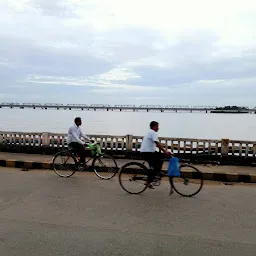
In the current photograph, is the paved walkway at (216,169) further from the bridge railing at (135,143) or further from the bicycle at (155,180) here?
the bicycle at (155,180)

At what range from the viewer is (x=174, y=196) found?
6820 millimetres

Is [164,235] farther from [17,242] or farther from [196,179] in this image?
[196,179]

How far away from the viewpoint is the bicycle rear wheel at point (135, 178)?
707cm

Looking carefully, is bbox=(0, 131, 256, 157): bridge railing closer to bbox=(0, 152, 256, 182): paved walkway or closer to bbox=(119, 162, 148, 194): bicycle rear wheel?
bbox=(0, 152, 256, 182): paved walkway

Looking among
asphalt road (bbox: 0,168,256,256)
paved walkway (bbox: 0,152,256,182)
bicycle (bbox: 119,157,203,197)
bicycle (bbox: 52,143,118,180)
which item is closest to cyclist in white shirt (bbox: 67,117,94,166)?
bicycle (bbox: 52,143,118,180)

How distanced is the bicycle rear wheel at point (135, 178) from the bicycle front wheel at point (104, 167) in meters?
1.42

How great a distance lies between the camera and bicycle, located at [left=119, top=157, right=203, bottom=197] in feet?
22.6

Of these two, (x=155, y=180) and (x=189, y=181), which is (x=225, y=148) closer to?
(x=189, y=181)

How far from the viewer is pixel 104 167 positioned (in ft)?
28.2

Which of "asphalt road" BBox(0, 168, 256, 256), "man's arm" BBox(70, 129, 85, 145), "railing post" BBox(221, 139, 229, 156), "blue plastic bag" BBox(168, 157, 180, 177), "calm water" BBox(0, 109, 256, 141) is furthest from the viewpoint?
A: "calm water" BBox(0, 109, 256, 141)

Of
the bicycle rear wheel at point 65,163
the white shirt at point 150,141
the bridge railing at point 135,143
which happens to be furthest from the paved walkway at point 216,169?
the white shirt at point 150,141

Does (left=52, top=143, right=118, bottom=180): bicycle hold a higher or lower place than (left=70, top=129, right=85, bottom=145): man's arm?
lower

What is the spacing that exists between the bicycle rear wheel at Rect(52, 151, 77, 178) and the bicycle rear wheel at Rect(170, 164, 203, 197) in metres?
3.10

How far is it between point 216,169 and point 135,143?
322 cm
